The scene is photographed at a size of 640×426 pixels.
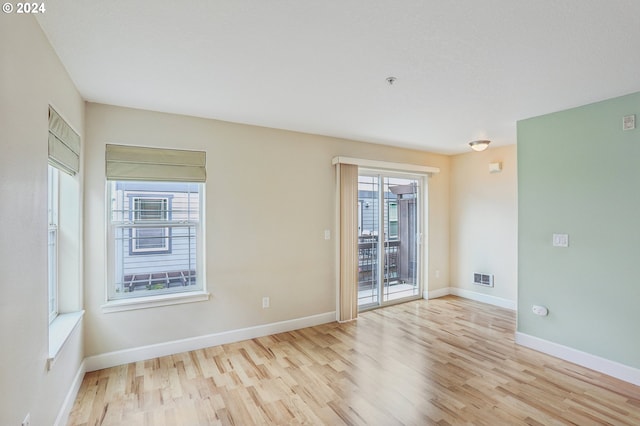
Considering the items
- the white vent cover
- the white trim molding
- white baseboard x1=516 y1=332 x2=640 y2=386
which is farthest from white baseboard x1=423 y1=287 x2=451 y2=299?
the white trim molding

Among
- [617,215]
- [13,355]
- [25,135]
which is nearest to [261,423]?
[13,355]

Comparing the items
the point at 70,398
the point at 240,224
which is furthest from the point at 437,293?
the point at 70,398

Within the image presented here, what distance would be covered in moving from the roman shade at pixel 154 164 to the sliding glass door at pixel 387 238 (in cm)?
236

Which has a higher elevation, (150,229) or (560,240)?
(150,229)

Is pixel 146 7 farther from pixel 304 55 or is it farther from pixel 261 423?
pixel 261 423

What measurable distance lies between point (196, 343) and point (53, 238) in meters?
1.68

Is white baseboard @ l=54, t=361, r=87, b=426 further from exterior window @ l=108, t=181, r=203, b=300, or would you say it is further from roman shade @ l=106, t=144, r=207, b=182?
roman shade @ l=106, t=144, r=207, b=182

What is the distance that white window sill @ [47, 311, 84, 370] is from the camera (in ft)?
6.30

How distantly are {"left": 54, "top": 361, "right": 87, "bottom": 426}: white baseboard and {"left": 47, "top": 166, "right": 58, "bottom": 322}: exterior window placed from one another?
0.55m

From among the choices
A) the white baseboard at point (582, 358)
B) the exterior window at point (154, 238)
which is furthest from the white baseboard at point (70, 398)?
the white baseboard at point (582, 358)

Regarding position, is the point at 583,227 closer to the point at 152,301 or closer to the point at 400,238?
the point at 400,238

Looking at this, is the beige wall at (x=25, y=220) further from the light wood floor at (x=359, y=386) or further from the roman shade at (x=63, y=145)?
the light wood floor at (x=359, y=386)

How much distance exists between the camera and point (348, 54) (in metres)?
2.02

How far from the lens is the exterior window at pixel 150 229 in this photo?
3.11 m
